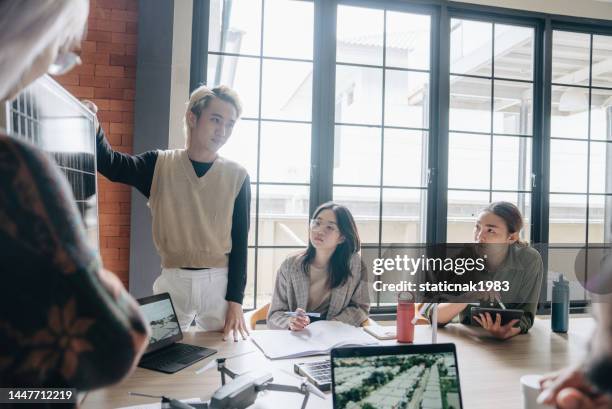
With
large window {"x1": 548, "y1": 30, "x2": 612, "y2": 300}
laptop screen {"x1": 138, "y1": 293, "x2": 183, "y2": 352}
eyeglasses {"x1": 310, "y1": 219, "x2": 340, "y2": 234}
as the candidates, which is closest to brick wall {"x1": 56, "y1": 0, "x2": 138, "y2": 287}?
eyeglasses {"x1": 310, "y1": 219, "x2": 340, "y2": 234}

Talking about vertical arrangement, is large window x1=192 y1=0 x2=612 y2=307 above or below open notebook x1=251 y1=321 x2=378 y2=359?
above

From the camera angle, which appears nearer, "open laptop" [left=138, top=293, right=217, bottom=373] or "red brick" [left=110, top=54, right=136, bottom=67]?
"open laptop" [left=138, top=293, right=217, bottom=373]

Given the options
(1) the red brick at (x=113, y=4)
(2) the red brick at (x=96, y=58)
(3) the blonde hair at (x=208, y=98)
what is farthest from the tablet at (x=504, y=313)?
(1) the red brick at (x=113, y=4)

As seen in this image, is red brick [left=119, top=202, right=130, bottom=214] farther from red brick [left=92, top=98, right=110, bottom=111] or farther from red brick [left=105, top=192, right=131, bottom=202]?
red brick [left=92, top=98, right=110, bottom=111]

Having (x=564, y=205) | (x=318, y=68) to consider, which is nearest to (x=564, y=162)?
(x=564, y=205)

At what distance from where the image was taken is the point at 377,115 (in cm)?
329

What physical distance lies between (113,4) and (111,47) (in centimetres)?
28

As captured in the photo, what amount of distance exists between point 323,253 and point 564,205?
2525mm

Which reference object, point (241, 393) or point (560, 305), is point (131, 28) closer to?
point (241, 393)

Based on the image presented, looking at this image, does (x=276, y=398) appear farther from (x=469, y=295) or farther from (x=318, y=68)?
(x=318, y=68)

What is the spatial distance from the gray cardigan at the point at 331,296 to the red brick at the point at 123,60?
1737mm

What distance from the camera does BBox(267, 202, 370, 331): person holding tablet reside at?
2.05 meters

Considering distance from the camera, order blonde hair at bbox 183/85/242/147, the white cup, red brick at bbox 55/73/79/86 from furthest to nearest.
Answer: red brick at bbox 55/73/79/86
blonde hair at bbox 183/85/242/147
the white cup

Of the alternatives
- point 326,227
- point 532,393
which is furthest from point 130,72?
point 532,393
